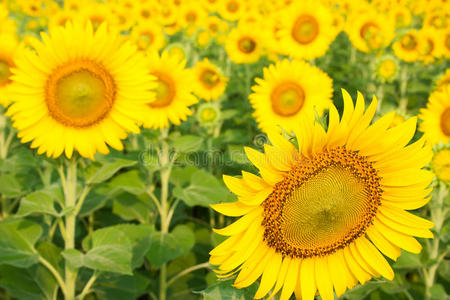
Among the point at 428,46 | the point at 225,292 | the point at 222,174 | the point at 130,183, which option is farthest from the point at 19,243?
the point at 428,46

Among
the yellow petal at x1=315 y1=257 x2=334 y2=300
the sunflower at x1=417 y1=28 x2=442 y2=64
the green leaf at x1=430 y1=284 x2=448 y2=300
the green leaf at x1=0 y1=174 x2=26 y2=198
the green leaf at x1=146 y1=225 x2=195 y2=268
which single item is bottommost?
the green leaf at x1=430 y1=284 x2=448 y2=300

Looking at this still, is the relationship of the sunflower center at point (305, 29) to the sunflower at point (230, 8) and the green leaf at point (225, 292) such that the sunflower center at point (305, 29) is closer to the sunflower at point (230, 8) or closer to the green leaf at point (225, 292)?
the sunflower at point (230, 8)

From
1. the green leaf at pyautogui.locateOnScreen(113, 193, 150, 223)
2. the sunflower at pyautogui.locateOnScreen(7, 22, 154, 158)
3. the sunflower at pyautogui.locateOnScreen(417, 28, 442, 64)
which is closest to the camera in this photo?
the sunflower at pyautogui.locateOnScreen(7, 22, 154, 158)

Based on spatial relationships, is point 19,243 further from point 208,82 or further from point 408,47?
point 408,47

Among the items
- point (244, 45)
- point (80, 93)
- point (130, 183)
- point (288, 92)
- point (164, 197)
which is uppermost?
point (244, 45)

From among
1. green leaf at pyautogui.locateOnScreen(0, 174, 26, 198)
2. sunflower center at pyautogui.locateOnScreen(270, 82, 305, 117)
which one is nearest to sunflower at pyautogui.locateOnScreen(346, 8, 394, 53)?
sunflower center at pyautogui.locateOnScreen(270, 82, 305, 117)

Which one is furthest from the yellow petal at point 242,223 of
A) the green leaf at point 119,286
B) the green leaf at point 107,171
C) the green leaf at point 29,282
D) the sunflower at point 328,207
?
the green leaf at point 29,282

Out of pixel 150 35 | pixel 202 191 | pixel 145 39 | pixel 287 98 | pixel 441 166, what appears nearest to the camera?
pixel 441 166

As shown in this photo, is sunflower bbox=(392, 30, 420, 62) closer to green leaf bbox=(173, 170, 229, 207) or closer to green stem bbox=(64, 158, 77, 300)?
green leaf bbox=(173, 170, 229, 207)
